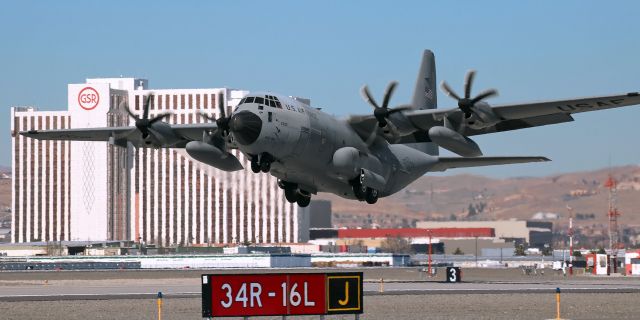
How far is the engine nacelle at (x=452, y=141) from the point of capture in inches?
1973

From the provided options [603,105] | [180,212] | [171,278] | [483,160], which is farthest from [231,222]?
[603,105]

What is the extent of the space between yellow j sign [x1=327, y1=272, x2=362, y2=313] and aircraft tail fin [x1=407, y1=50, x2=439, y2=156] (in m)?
31.8

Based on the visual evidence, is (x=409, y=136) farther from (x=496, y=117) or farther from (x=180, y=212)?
(x=180, y=212)

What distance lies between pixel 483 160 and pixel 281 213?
98.8m

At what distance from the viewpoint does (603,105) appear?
51844mm

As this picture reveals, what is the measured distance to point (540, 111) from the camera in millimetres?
52906

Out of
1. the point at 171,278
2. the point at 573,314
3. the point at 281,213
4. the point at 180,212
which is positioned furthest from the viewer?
the point at 180,212

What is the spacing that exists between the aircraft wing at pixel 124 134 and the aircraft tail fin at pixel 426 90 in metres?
14.4

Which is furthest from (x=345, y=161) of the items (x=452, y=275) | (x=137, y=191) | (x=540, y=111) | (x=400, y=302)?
(x=137, y=191)

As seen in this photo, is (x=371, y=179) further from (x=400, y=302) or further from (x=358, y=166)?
(x=400, y=302)

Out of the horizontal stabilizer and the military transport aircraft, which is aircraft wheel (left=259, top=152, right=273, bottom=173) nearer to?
the military transport aircraft

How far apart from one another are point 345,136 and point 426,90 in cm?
1471

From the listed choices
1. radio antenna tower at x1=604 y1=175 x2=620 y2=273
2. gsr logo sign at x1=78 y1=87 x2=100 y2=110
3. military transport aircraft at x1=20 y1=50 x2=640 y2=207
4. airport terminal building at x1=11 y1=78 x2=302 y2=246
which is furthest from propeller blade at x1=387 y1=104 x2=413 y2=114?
gsr logo sign at x1=78 y1=87 x2=100 y2=110

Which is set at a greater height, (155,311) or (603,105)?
(603,105)
